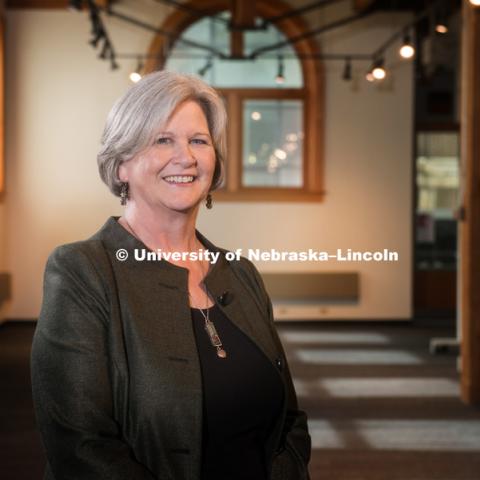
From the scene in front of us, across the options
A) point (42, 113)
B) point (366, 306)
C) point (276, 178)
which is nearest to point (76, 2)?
point (42, 113)

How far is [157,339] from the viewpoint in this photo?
1.28 metres

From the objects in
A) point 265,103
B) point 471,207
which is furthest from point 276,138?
point 471,207

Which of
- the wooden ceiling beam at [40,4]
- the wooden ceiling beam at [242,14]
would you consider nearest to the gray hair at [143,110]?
the wooden ceiling beam at [242,14]

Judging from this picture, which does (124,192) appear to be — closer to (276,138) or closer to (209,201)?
(209,201)

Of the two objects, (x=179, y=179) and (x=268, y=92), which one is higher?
(x=268, y=92)

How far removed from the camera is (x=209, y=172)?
1.34 meters

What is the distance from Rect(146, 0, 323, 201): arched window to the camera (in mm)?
8445

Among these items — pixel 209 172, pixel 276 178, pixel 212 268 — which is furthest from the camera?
pixel 276 178

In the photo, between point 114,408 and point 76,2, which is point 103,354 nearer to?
point 114,408

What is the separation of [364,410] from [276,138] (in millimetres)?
4490

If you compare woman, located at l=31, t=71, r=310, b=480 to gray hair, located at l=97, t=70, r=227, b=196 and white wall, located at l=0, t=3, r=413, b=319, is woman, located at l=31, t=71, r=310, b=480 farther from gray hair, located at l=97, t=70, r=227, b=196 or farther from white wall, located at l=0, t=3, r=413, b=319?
white wall, located at l=0, t=3, r=413, b=319

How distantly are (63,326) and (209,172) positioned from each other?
36cm

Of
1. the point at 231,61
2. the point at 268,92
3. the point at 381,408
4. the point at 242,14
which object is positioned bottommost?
the point at 381,408

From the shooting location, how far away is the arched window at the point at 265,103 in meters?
8.45
